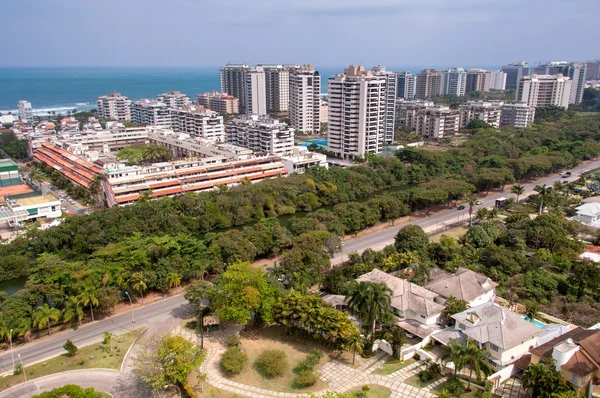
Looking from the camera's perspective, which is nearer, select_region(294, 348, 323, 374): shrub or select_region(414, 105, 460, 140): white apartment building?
select_region(294, 348, 323, 374): shrub

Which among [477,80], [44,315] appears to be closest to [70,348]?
[44,315]

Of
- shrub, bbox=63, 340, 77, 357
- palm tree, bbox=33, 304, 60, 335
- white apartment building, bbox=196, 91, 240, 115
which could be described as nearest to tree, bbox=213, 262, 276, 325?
shrub, bbox=63, 340, 77, 357

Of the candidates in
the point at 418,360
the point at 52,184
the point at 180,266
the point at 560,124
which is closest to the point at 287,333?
the point at 418,360

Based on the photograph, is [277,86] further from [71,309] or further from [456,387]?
[456,387]

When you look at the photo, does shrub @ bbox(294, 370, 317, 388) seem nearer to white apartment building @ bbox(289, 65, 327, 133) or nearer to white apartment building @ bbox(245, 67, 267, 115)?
white apartment building @ bbox(289, 65, 327, 133)

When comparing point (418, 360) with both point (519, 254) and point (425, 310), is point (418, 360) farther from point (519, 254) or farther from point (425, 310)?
point (519, 254)
